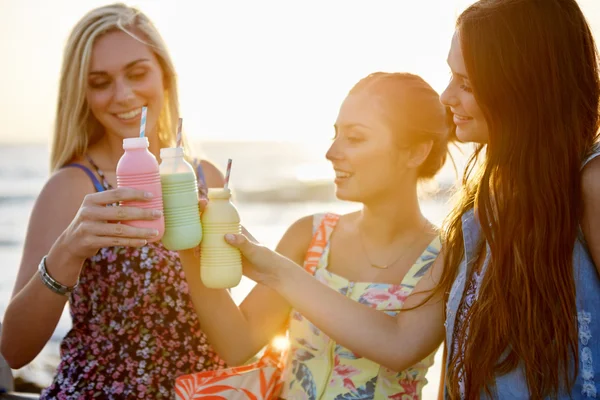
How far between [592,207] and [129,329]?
7.11 ft

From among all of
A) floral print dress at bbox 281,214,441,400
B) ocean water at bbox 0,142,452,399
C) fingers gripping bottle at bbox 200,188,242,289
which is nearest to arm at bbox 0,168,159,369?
fingers gripping bottle at bbox 200,188,242,289

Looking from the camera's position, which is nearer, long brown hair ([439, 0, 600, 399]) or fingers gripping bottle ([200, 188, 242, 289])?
long brown hair ([439, 0, 600, 399])

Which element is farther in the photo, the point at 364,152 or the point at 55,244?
the point at 364,152

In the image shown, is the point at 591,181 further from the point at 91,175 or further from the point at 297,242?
the point at 91,175

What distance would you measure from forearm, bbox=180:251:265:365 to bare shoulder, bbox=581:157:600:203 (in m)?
1.59

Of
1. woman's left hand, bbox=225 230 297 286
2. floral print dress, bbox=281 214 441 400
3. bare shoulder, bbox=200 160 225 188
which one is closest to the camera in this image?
woman's left hand, bbox=225 230 297 286

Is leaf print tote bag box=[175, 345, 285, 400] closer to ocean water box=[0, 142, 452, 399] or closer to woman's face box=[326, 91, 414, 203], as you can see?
woman's face box=[326, 91, 414, 203]

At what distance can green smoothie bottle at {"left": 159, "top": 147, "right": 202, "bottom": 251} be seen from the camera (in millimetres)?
2367

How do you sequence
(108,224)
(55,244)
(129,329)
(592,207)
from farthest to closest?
(129,329), (55,244), (108,224), (592,207)

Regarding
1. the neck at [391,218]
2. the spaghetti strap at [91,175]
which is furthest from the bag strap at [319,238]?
the spaghetti strap at [91,175]

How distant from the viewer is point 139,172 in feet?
7.41

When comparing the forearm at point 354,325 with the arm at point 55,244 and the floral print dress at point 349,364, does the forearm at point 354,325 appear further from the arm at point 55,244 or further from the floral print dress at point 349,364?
the arm at point 55,244

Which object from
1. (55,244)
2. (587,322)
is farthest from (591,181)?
(55,244)

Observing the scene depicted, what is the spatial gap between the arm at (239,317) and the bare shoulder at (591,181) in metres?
1.49
